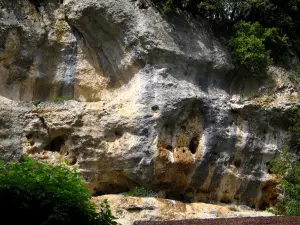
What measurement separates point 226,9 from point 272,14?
5.71 ft

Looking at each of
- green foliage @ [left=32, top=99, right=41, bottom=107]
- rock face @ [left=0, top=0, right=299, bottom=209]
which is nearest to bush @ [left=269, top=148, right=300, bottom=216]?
rock face @ [left=0, top=0, right=299, bottom=209]

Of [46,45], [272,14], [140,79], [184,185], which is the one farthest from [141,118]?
[272,14]

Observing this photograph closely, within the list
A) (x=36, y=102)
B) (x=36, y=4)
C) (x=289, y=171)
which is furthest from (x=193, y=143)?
(x=36, y=4)

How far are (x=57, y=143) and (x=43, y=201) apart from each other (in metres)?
7.66

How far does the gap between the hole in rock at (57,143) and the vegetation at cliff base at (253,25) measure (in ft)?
18.4

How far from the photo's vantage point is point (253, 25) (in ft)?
63.6

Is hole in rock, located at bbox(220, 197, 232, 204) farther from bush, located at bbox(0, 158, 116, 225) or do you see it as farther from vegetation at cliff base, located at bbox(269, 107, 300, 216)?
bush, located at bbox(0, 158, 116, 225)

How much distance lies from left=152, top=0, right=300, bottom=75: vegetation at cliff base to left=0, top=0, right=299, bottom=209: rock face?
503mm

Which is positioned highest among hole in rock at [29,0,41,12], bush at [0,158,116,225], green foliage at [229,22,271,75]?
hole in rock at [29,0,41,12]

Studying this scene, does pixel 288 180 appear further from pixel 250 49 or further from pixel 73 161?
pixel 73 161

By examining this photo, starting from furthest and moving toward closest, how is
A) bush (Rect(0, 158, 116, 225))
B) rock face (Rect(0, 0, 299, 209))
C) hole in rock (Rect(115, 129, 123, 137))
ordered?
hole in rock (Rect(115, 129, 123, 137)) → rock face (Rect(0, 0, 299, 209)) → bush (Rect(0, 158, 116, 225))

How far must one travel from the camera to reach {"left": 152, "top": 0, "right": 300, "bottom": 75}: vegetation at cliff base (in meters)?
19.0

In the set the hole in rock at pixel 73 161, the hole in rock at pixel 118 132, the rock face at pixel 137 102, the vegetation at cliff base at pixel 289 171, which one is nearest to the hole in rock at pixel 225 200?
the rock face at pixel 137 102

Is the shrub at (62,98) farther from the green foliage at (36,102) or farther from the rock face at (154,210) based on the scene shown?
the rock face at (154,210)
